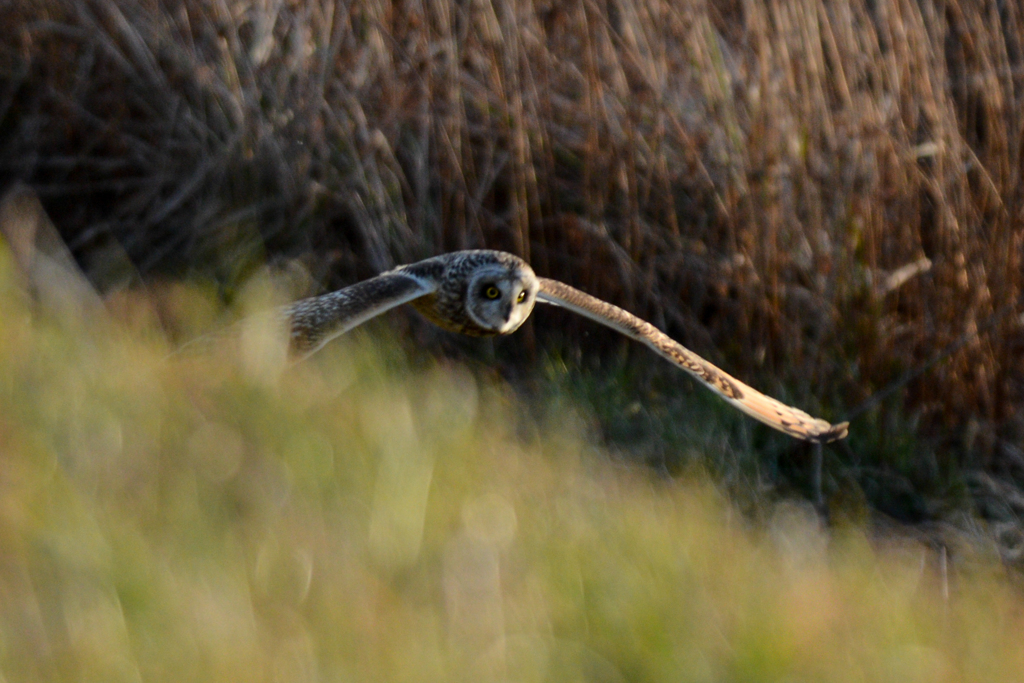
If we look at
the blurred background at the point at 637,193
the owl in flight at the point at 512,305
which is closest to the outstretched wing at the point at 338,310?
the owl in flight at the point at 512,305

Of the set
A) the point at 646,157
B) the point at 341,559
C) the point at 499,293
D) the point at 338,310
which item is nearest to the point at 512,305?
the point at 499,293

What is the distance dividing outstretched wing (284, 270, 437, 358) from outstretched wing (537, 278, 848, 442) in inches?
24.1

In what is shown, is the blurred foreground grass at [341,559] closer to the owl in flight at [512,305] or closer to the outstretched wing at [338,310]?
the outstretched wing at [338,310]

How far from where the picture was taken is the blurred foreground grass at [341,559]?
129 cm

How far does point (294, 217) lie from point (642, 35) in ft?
6.44

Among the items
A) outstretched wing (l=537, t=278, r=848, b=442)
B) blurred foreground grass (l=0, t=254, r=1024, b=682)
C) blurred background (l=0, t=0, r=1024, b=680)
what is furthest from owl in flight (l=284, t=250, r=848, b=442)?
blurred foreground grass (l=0, t=254, r=1024, b=682)

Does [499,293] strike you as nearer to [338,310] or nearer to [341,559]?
[338,310]

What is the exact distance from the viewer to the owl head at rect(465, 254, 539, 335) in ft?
12.2

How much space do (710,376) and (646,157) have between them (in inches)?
62.8

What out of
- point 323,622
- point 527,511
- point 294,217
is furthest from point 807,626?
point 294,217

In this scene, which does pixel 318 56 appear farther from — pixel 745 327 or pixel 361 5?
pixel 745 327

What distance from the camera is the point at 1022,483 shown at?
5105mm

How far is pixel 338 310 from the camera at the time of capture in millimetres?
3279

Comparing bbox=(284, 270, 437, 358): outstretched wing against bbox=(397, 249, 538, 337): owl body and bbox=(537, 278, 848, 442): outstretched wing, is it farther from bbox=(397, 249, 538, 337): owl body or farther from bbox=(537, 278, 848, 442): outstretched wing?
bbox=(537, 278, 848, 442): outstretched wing
